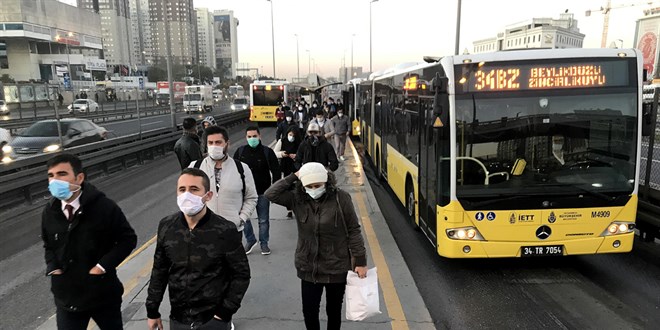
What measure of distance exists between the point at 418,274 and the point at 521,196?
1705 millimetres

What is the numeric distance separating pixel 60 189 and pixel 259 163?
3293mm

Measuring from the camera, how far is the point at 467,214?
5.54m

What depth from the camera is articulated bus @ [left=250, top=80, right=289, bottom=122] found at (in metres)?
31.9

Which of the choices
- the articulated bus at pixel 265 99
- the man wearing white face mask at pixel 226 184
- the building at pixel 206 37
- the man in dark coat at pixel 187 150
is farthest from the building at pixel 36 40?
the man wearing white face mask at pixel 226 184

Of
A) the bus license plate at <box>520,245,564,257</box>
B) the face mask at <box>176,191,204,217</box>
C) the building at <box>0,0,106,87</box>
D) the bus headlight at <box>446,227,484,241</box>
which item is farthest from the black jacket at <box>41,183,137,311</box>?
the building at <box>0,0,106,87</box>

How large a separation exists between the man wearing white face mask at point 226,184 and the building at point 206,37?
156433 millimetres

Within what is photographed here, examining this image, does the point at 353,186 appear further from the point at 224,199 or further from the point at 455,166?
the point at 224,199

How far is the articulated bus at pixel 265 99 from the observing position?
31.9 meters

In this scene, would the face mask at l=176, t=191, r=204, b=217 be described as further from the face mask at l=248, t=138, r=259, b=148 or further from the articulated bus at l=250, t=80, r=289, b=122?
the articulated bus at l=250, t=80, r=289, b=122

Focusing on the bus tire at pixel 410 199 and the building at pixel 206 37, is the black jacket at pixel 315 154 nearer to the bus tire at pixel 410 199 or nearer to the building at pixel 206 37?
the bus tire at pixel 410 199

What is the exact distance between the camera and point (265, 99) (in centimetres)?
3222

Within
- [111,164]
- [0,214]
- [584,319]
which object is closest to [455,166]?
[584,319]

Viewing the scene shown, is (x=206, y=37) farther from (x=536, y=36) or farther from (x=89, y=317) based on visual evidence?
(x=89, y=317)

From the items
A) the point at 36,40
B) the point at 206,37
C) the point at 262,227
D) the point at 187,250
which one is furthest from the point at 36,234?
the point at 206,37
